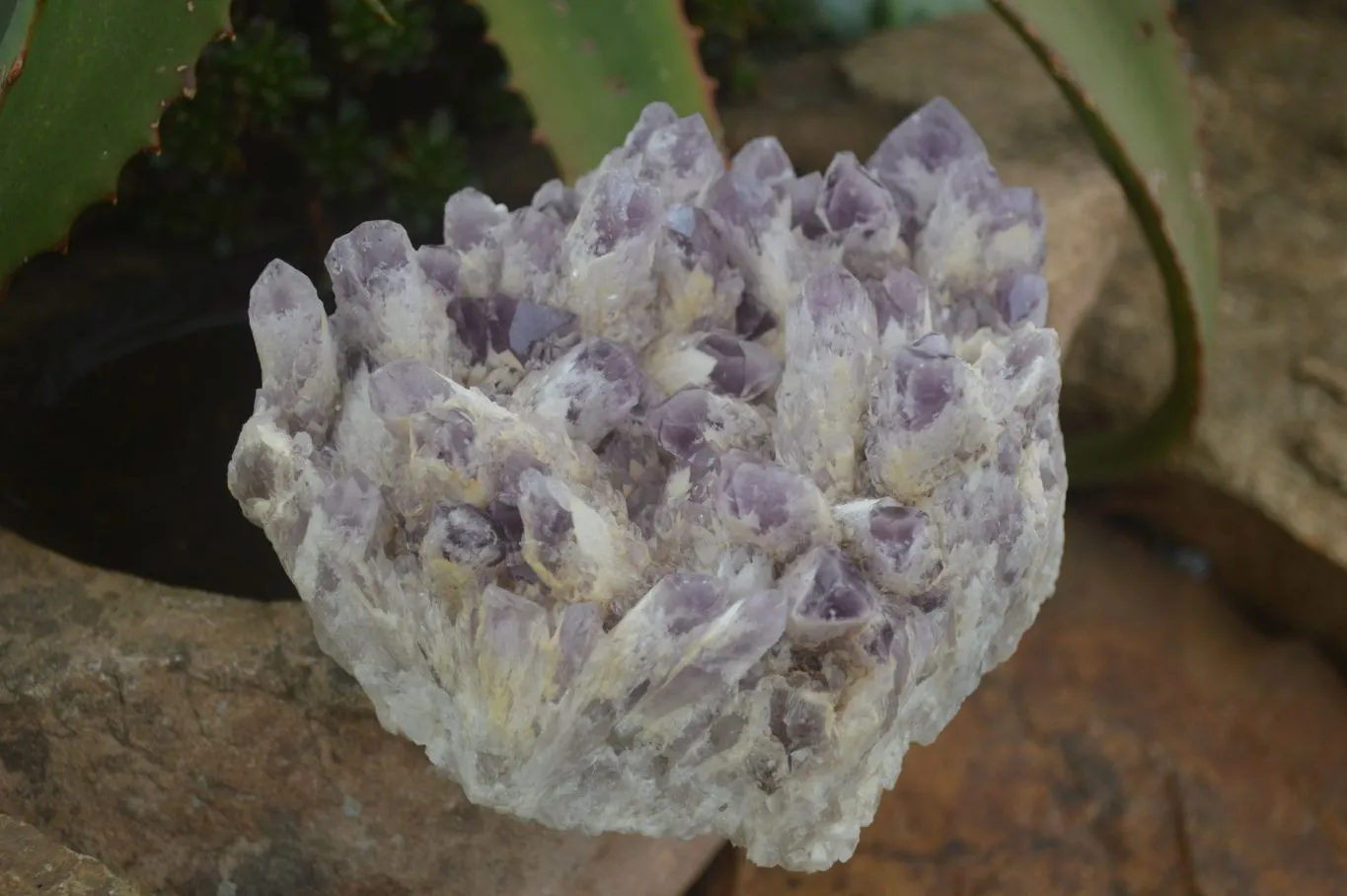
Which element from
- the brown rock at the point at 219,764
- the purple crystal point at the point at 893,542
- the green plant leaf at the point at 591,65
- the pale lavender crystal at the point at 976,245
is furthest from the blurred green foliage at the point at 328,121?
the purple crystal point at the point at 893,542

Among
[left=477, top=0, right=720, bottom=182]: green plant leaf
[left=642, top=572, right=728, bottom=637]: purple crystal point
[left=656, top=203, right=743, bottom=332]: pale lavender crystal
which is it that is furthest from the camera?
[left=477, top=0, right=720, bottom=182]: green plant leaf

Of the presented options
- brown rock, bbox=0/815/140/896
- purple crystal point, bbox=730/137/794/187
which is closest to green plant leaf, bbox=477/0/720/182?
purple crystal point, bbox=730/137/794/187

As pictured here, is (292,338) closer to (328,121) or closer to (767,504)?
(767,504)

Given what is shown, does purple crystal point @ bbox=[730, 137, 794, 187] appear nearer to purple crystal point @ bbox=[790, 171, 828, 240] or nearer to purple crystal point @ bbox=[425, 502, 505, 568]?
purple crystal point @ bbox=[790, 171, 828, 240]

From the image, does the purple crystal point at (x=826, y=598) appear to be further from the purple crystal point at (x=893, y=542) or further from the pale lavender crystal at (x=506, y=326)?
the pale lavender crystal at (x=506, y=326)

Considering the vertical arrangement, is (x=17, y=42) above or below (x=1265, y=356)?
above

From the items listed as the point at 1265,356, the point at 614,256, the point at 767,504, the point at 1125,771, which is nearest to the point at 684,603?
the point at 767,504

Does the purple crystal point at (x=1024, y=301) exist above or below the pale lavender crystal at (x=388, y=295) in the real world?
below
